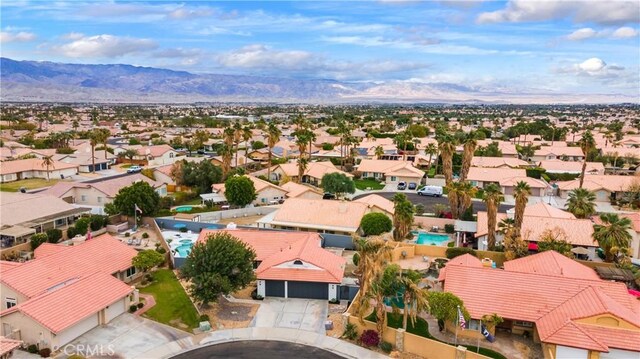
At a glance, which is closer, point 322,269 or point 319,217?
point 322,269

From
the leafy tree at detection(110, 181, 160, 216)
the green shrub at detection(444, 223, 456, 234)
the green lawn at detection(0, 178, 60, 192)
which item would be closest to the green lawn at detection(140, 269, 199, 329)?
the leafy tree at detection(110, 181, 160, 216)

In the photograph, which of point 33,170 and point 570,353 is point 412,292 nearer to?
point 570,353

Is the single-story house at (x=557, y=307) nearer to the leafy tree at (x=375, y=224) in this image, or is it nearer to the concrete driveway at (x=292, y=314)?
the concrete driveway at (x=292, y=314)

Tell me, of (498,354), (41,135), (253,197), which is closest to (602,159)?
(253,197)

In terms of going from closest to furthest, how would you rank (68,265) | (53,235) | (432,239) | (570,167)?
(68,265) → (53,235) → (432,239) → (570,167)

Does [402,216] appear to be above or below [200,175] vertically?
below

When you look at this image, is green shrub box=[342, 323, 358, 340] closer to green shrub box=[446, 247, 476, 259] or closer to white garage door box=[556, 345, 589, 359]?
white garage door box=[556, 345, 589, 359]

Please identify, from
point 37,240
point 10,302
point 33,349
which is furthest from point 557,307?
point 37,240

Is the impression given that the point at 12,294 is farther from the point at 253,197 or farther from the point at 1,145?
the point at 1,145

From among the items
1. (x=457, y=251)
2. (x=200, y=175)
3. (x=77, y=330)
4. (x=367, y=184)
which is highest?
(x=200, y=175)
